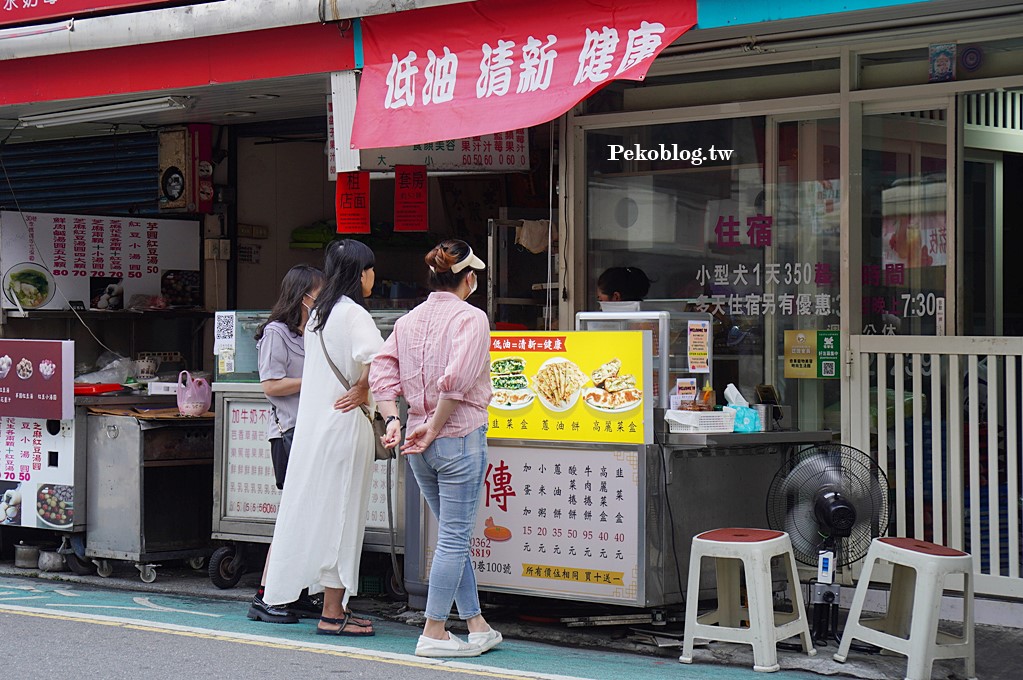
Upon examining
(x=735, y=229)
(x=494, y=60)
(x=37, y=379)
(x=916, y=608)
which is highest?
(x=494, y=60)

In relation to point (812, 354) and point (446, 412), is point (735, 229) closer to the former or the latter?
point (812, 354)

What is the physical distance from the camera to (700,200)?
8.28m

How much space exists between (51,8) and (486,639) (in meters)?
5.71

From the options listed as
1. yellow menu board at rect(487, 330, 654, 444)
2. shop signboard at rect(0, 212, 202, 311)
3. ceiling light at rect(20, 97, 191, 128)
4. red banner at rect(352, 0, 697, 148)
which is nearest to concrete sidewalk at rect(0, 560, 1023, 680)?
yellow menu board at rect(487, 330, 654, 444)

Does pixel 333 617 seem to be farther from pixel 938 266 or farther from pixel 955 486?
pixel 938 266

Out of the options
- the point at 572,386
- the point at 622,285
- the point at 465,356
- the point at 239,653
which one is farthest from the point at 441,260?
the point at 622,285

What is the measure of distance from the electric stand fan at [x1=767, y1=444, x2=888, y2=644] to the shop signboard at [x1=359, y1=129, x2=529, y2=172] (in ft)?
9.98

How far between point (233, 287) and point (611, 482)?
532cm

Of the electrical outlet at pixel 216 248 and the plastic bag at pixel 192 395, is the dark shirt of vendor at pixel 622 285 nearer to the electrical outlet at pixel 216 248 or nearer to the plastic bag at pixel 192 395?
the plastic bag at pixel 192 395

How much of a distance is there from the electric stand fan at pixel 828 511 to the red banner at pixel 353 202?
3538 millimetres

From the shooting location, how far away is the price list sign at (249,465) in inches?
308

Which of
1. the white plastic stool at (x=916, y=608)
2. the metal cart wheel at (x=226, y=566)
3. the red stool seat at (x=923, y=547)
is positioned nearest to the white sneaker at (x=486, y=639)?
the white plastic stool at (x=916, y=608)

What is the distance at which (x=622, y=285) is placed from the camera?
27.0 feet

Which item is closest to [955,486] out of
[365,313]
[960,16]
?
[960,16]
